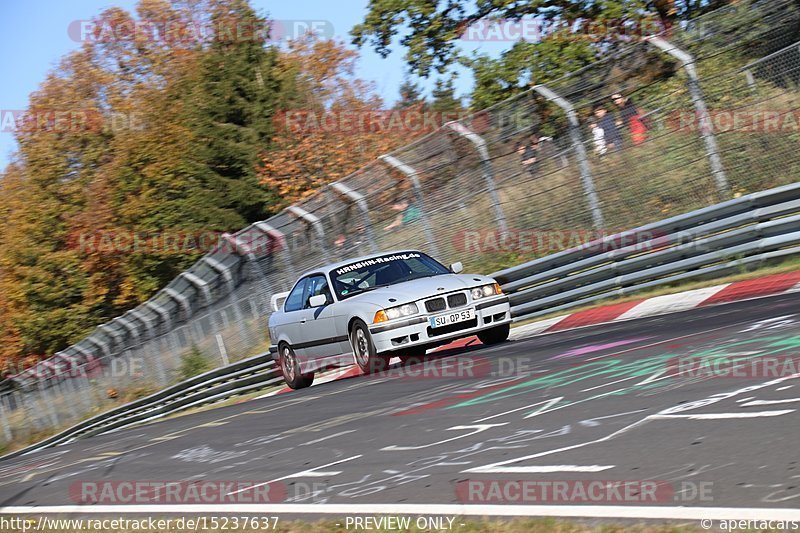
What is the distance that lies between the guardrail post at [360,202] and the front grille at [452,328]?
6.64 meters

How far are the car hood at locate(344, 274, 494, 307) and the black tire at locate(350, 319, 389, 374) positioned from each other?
341mm

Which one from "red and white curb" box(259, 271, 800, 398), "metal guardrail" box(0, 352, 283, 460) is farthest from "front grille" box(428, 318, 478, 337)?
"metal guardrail" box(0, 352, 283, 460)

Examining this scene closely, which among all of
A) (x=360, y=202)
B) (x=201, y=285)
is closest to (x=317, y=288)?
(x=360, y=202)

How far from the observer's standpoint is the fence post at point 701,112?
13.6 meters

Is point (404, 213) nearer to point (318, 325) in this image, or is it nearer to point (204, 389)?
point (318, 325)

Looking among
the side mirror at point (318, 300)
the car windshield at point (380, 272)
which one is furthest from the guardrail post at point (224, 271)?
the side mirror at point (318, 300)

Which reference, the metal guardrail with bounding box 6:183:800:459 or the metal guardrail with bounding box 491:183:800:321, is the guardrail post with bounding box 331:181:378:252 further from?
the metal guardrail with bounding box 491:183:800:321

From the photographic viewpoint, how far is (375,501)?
18.0 feet

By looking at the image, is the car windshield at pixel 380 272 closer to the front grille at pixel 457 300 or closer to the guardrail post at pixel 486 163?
the front grille at pixel 457 300

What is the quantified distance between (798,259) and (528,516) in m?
9.00

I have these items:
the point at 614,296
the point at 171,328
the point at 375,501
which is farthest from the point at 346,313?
the point at 171,328

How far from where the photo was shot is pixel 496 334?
44.1 ft

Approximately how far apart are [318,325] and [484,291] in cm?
240

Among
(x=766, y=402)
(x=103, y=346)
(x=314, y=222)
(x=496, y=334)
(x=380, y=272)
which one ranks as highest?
(x=314, y=222)
